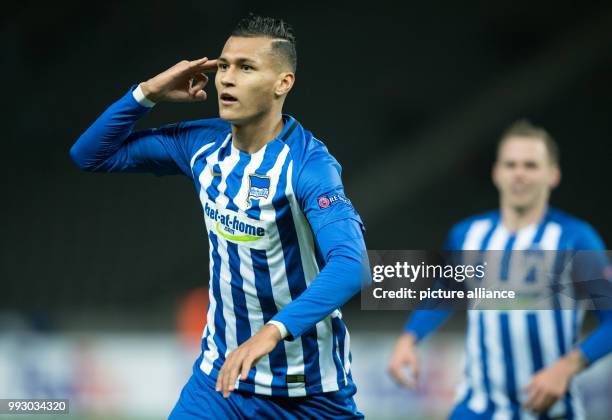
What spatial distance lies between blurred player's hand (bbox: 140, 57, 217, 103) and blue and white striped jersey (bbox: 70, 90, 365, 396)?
2.9 inches

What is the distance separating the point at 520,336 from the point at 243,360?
2.70 m

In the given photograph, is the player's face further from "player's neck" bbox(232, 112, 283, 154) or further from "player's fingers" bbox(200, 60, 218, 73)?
"player's fingers" bbox(200, 60, 218, 73)

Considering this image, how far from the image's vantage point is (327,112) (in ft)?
28.2

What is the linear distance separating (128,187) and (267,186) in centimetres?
536

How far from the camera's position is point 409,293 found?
233 inches

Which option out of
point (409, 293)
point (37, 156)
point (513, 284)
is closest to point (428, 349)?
point (409, 293)

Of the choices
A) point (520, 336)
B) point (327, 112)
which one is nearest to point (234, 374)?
point (520, 336)

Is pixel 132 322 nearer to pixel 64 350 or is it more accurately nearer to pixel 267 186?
pixel 64 350

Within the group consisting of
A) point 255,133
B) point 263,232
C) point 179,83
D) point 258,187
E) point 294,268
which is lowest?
point 294,268

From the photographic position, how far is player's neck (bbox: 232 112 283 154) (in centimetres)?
338

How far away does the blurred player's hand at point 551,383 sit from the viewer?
4566 mm

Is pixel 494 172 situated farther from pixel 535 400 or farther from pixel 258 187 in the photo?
pixel 258 187

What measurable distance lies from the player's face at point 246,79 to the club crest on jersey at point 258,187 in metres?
0.20

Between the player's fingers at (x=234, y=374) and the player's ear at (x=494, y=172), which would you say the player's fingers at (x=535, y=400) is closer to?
the player's fingers at (x=234, y=374)
